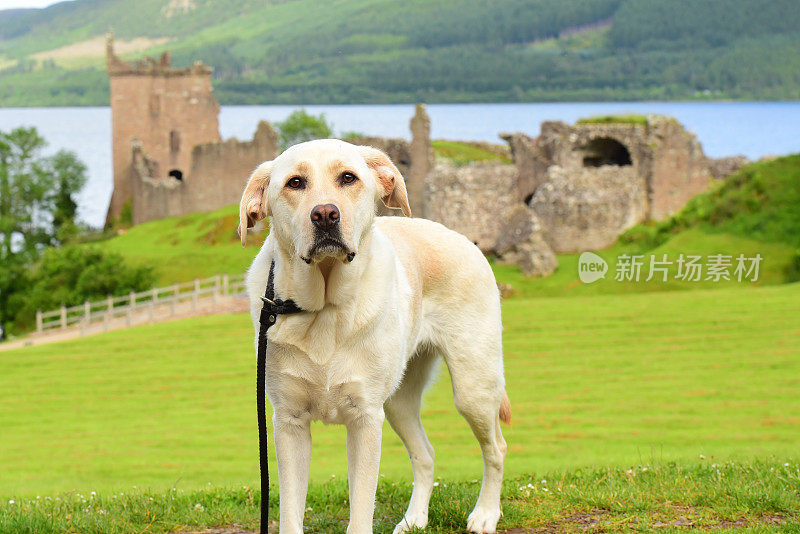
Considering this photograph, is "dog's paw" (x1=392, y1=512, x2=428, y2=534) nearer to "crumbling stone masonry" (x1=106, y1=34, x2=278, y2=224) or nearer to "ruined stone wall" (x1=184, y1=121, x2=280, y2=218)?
"ruined stone wall" (x1=184, y1=121, x2=280, y2=218)

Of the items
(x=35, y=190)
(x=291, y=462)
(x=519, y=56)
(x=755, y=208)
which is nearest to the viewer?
(x=291, y=462)

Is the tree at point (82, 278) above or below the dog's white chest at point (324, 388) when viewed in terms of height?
below

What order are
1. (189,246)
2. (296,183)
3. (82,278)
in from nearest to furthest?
(296,183), (82,278), (189,246)

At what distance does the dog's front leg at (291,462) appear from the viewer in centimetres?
583

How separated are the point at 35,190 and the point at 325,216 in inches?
3118

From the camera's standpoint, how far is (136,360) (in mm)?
29141

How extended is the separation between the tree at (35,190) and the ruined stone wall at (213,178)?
8754mm

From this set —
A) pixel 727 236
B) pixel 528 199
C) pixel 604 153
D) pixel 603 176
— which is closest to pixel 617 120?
pixel 604 153

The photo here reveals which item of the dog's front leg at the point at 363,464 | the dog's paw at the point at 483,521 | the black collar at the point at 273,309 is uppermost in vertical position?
the black collar at the point at 273,309

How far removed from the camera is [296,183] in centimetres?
536

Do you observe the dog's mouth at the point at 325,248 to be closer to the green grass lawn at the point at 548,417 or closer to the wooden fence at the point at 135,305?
the green grass lawn at the point at 548,417

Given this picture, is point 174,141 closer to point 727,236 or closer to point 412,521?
point 727,236

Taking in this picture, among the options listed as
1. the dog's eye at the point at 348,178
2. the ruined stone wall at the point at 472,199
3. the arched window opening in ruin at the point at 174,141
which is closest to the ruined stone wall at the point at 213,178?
the arched window opening in ruin at the point at 174,141

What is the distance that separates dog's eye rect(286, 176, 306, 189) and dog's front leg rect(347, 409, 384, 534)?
137 cm
